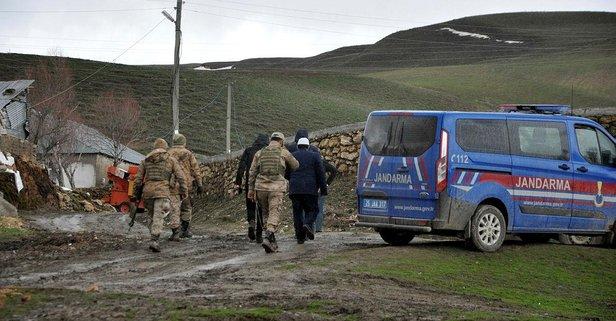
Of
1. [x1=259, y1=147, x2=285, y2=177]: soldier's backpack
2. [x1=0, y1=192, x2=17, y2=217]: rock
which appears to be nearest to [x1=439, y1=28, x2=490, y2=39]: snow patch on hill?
[x1=0, y1=192, x2=17, y2=217]: rock

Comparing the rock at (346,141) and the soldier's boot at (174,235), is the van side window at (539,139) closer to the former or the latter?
the soldier's boot at (174,235)

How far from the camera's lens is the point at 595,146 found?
18047 millimetres

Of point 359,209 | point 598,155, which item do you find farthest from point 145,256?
point 598,155

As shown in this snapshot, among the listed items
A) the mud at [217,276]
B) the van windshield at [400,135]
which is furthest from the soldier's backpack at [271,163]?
the van windshield at [400,135]

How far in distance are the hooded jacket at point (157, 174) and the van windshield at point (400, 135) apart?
3.17 meters

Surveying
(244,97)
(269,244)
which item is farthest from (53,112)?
(269,244)

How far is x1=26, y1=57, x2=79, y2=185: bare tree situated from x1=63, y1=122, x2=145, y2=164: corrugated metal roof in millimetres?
755

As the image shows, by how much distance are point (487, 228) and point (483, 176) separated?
2.53 ft

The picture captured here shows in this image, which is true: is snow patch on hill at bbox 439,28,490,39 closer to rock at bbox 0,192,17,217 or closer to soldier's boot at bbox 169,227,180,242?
rock at bbox 0,192,17,217

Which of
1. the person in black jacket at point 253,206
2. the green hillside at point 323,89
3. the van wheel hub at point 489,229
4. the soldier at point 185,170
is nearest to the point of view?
the van wheel hub at point 489,229

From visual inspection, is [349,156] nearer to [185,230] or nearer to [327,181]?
[185,230]

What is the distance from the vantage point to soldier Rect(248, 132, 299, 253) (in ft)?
55.6

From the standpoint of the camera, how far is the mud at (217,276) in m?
10.8

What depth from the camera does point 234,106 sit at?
73.1 metres
